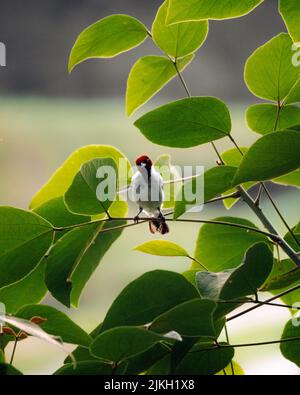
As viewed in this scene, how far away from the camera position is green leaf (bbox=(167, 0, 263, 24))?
0.39 m

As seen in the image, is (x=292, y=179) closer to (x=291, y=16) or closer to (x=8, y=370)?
(x=291, y=16)

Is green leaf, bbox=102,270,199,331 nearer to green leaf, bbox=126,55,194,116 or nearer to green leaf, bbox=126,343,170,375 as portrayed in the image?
green leaf, bbox=126,343,170,375

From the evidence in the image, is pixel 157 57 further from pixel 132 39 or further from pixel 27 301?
pixel 27 301

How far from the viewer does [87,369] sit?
0.38 m

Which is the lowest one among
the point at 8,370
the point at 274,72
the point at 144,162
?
the point at 8,370

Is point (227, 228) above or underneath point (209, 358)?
above

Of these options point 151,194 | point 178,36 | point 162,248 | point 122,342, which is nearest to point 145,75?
point 178,36

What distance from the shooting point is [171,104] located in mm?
426

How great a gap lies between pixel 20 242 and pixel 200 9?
7.6 inches

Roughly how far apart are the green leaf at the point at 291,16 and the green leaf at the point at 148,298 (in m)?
0.17

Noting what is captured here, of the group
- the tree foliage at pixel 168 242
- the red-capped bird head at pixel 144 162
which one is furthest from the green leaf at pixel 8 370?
the red-capped bird head at pixel 144 162

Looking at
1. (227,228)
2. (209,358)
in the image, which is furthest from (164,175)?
(209,358)

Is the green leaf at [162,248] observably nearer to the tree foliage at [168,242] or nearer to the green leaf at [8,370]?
the tree foliage at [168,242]

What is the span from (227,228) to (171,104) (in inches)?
4.6
